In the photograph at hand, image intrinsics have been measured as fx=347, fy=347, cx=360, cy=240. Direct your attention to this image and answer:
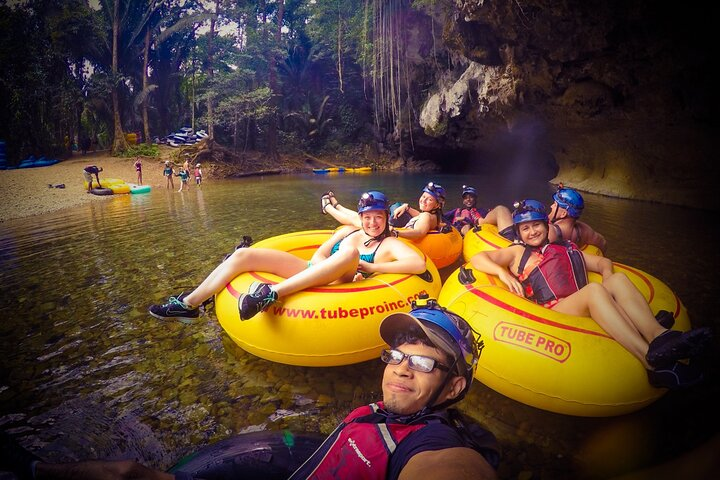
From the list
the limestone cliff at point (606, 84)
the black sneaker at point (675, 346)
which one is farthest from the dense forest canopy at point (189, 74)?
the black sneaker at point (675, 346)

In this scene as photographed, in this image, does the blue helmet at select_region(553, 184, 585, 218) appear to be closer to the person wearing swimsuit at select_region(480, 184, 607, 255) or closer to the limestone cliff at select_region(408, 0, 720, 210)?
the person wearing swimsuit at select_region(480, 184, 607, 255)

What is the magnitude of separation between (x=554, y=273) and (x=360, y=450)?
7.93 ft

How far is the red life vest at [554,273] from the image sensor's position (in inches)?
116

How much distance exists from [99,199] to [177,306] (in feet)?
42.8

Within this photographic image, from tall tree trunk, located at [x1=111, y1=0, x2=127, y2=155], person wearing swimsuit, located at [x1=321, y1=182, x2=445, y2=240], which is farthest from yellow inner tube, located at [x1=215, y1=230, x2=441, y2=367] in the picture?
tall tree trunk, located at [x1=111, y1=0, x2=127, y2=155]

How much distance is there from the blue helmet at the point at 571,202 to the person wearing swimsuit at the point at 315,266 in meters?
1.91

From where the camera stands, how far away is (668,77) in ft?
A: 29.6

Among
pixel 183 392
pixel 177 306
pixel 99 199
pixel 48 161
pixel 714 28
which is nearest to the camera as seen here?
pixel 183 392

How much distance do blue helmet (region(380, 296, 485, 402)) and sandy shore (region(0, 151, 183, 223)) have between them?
12412mm

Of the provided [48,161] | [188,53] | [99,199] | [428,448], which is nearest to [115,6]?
[188,53]

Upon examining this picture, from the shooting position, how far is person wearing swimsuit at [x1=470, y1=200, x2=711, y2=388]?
6.44ft

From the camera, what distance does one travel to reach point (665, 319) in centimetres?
241

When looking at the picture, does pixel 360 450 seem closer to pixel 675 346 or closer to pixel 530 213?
pixel 675 346

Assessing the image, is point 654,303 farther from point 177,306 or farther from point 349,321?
point 177,306
